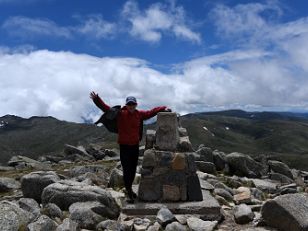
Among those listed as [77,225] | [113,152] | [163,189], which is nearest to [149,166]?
[163,189]

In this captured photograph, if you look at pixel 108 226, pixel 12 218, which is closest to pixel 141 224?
pixel 108 226

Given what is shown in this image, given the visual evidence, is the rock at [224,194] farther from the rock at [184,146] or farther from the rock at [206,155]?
the rock at [206,155]

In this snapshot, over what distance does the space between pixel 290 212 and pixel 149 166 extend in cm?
494

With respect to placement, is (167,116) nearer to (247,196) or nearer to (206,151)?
(247,196)

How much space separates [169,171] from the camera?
14367 millimetres

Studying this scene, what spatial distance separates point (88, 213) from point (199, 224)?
293 centimetres

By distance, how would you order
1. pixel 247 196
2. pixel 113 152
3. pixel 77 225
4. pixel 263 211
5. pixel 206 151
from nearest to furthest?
pixel 77 225, pixel 263 211, pixel 247 196, pixel 206 151, pixel 113 152

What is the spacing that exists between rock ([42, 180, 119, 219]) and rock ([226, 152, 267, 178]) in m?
17.4

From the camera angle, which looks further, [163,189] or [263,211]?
[163,189]

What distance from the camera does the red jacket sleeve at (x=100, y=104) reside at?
46.5 ft

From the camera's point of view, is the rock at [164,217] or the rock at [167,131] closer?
the rock at [164,217]

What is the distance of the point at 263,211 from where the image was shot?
11867 millimetres

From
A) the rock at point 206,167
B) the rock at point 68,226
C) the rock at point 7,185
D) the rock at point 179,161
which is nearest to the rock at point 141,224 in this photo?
the rock at point 68,226

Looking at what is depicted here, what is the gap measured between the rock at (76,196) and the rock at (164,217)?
1542mm
